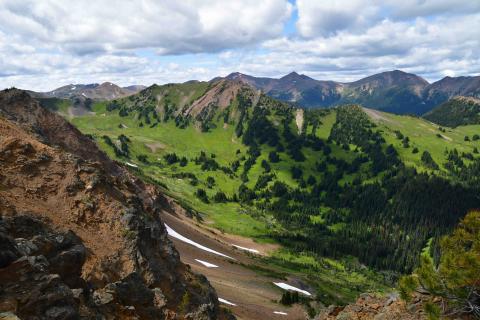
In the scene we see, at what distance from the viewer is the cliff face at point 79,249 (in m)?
22.2

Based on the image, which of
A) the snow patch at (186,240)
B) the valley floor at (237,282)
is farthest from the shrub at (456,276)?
the snow patch at (186,240)

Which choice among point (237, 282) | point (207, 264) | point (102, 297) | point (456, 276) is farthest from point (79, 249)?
point (207, 264)

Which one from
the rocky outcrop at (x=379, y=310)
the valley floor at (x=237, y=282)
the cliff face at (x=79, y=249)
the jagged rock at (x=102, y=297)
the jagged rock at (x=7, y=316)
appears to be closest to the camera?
the jagged rock at (x=7, y=316)

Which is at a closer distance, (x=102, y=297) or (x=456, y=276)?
(x=456, y=276)

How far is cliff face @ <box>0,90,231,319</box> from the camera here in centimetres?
2222

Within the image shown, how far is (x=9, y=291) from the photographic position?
2052 cm

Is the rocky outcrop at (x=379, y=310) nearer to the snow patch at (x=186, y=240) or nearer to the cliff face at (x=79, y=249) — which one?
the cliff face at (x=79, y=249)

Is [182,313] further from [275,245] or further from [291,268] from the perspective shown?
[275,245]

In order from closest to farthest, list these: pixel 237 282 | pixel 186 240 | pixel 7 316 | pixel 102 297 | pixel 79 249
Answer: pixel 7 316
pixel 102 297
pixel 79 249
pixel 237 282
pixel 186 240

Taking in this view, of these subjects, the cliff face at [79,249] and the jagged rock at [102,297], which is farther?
the jagged rock at [102,297]

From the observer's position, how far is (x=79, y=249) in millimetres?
30297

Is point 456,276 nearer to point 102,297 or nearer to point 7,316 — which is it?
point 7,316

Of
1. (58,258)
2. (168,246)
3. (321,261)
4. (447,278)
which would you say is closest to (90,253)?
(58,258)

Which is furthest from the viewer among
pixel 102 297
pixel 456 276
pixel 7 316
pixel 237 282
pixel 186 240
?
pixel 186 240
